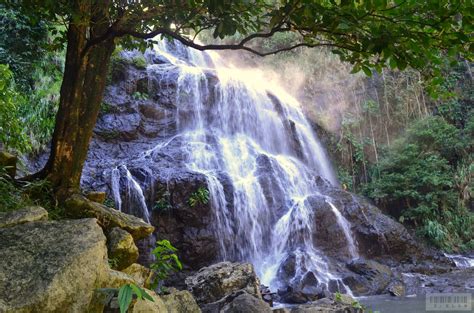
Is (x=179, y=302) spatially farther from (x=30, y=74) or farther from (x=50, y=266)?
(x=30, y=74)

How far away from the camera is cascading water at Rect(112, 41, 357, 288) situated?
35.0 ft

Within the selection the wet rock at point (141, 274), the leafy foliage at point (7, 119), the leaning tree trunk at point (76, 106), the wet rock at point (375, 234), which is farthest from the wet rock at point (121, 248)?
the wet rock at point (375, 234)

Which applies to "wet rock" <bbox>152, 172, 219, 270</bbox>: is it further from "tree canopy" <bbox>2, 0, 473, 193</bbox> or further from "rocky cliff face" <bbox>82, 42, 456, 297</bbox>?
"tree canopy" <bbox>2, 0, 473, 193</bbox>

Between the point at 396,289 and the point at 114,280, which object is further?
the point at 396,289

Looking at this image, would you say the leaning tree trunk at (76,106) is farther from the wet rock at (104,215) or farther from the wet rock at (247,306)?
the wet rock at (247,306)

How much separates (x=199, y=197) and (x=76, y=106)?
7022 millimetres

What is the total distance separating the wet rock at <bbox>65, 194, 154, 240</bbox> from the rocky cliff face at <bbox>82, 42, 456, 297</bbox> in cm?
568

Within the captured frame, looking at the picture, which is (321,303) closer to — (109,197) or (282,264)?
(282,264)

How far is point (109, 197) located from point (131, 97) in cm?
516

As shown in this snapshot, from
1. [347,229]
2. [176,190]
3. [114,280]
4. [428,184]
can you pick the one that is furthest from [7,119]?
[428,184]

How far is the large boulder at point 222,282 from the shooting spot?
673cm

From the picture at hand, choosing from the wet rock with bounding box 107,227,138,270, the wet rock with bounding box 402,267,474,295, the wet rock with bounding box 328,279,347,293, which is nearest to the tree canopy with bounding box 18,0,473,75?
the wet rock with bounding box 107,227,138,270

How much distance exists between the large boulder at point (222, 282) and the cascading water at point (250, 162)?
9.55ft

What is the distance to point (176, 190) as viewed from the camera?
34.6 ft
